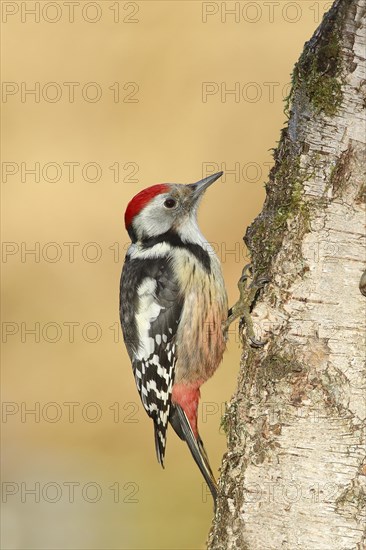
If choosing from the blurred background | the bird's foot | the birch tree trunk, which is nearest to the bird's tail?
the bird's foot

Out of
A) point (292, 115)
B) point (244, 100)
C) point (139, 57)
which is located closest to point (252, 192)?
point (244, 100)

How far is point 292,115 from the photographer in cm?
299

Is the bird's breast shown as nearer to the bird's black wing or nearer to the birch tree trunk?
the bird's black wing

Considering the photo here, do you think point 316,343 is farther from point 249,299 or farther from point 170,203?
point 170,203

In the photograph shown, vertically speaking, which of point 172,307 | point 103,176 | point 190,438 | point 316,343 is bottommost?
point 190,438

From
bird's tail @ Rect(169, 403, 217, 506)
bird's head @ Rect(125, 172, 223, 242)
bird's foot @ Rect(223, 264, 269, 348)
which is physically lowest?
bird's tail @ Rect(169, 403, 217, 506)

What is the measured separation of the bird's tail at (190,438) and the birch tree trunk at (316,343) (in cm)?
112

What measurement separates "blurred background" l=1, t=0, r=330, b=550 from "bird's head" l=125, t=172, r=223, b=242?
2.48 metres

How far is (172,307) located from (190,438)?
0.73 m

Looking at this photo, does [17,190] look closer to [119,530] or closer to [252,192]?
[252,192]

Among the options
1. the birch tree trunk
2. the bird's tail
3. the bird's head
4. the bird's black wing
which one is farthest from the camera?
the bird's head

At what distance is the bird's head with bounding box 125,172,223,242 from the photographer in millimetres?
4383

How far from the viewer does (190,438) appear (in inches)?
168

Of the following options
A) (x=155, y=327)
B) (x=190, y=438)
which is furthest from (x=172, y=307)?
(x=190, y=438)
